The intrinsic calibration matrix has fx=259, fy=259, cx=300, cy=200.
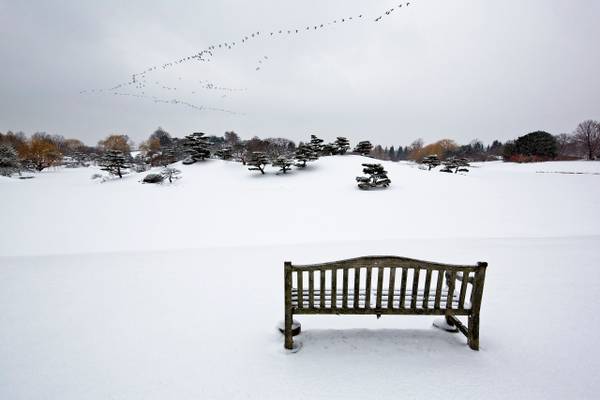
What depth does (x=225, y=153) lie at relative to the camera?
3559 centimetres

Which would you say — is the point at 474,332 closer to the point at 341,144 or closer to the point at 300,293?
the point at 300,293

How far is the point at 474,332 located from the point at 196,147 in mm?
34353

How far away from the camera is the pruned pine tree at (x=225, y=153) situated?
116ft

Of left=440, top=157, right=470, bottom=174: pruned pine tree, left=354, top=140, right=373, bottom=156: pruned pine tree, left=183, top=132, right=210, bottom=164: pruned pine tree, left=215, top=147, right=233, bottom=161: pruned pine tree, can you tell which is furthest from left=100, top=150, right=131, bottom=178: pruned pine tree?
left=440, top=157, right=470, bottom=174: pruned pine tree

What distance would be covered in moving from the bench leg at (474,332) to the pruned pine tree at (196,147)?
33.9 metres

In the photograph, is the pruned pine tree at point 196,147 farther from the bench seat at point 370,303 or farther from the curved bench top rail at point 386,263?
the curved bench top rail at point 386,263

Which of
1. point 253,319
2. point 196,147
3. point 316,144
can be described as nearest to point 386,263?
point 253,319

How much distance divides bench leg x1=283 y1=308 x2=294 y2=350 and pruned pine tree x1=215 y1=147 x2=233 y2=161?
1355 inches

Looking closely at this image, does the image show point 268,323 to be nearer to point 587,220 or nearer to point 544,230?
point 544,230

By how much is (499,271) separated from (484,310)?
2153 millimetres

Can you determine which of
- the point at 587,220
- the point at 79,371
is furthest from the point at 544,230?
the point at 79,371

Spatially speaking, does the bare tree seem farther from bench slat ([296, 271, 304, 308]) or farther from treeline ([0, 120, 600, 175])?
bench slat ([296, 271, 304, 308])

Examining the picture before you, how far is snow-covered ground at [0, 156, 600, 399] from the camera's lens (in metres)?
2.90

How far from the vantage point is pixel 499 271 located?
590 centimetres
